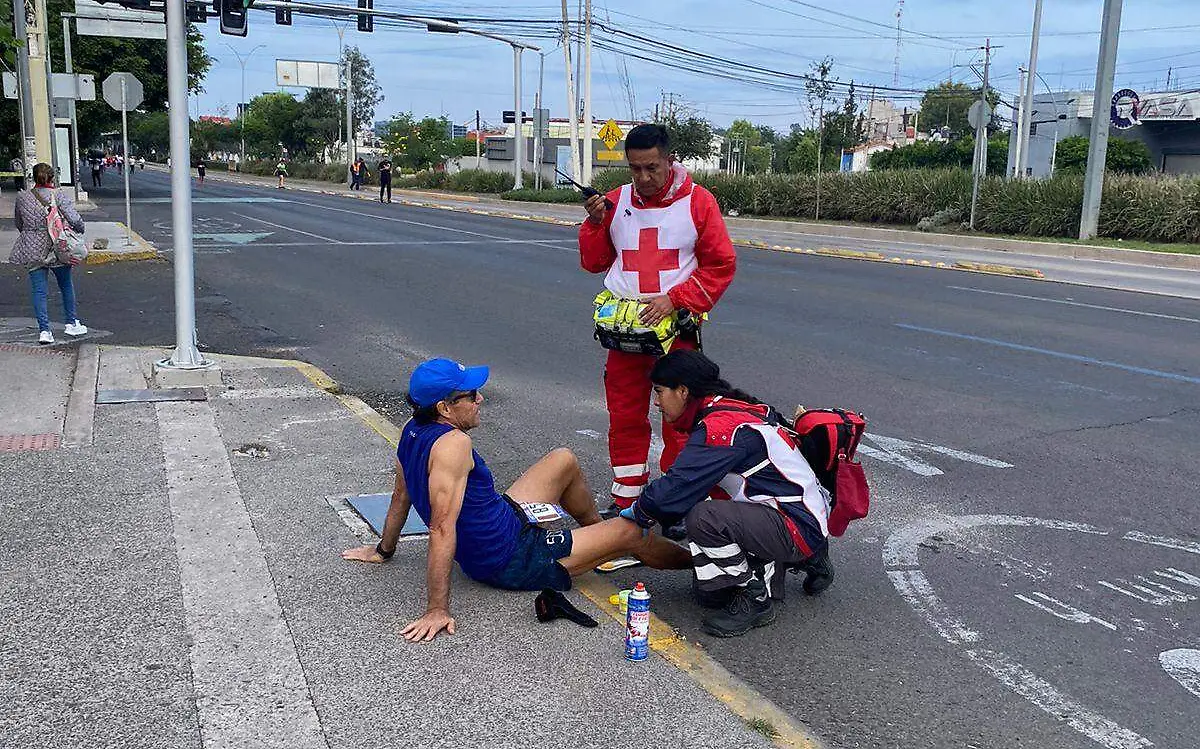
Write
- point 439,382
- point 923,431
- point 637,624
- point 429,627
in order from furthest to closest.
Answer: point 923,431
point 439,382
point 429,627
point 637,624

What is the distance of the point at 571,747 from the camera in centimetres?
334

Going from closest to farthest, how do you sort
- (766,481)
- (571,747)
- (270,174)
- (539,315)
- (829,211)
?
(571,747) → (766,481) → (539,315) → (829,211) → (270,174)

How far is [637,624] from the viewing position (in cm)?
389

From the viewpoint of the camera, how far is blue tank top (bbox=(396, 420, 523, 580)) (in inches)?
165

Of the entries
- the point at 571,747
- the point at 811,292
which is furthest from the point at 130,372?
the point at 811,292

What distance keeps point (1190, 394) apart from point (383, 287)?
389 inches

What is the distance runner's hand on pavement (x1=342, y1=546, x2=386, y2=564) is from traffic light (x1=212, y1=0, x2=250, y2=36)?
11197 mm

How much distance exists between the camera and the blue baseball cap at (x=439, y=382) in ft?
13.7

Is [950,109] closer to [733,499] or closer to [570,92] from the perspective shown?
[570,92]

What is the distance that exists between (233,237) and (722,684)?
68.5 ft

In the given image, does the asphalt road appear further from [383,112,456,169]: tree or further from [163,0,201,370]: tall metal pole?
[383,112,456,169]: tree

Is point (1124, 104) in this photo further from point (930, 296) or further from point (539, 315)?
point (539, 315)

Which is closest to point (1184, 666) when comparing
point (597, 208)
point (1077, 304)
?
point (597, 208)

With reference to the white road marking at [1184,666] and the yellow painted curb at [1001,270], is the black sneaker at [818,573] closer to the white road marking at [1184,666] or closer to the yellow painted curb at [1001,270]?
the white road marking at [1184,666]
